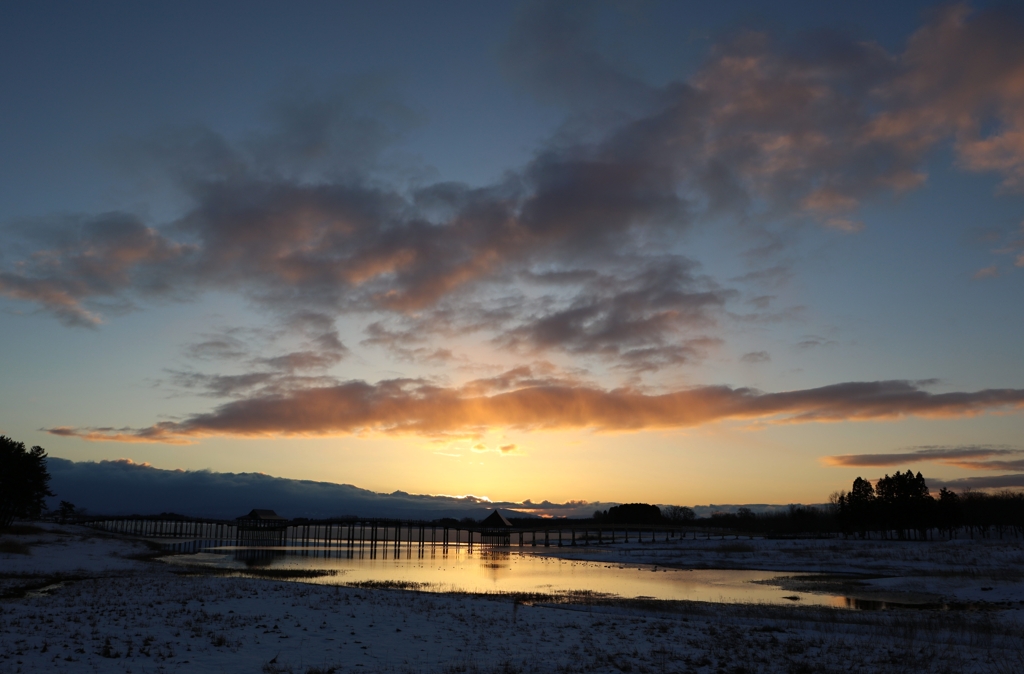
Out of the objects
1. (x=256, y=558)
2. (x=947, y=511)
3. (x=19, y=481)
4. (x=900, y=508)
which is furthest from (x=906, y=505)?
(x=19, y=481)

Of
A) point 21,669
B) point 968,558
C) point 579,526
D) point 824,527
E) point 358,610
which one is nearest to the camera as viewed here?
point 21,669

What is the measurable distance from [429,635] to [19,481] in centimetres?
7748

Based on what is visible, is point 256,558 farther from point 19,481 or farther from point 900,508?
point 900,508

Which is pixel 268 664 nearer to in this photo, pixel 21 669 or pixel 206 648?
pixel 206 648

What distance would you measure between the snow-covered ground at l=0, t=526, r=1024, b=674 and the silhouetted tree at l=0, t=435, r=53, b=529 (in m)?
55.8

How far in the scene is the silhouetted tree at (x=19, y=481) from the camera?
2822 inches

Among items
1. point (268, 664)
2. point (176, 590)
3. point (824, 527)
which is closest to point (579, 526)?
point (824, 527)

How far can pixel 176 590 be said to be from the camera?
2636cm

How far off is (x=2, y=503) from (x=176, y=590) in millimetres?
65619

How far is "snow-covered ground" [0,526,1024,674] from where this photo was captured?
15539 mm

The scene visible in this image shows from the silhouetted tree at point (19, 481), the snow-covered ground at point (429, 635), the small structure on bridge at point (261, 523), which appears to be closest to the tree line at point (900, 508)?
the snow-covered ground at point (429, 635)

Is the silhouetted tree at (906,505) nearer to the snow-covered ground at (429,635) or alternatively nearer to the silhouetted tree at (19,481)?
the snow-covered ground at (429,635)

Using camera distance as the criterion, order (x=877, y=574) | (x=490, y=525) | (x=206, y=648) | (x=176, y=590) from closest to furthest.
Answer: (x=206, y=648) → (x=176, y=590) → (x=877, y=574) → (x=490, y=525)

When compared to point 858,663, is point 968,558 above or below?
below
